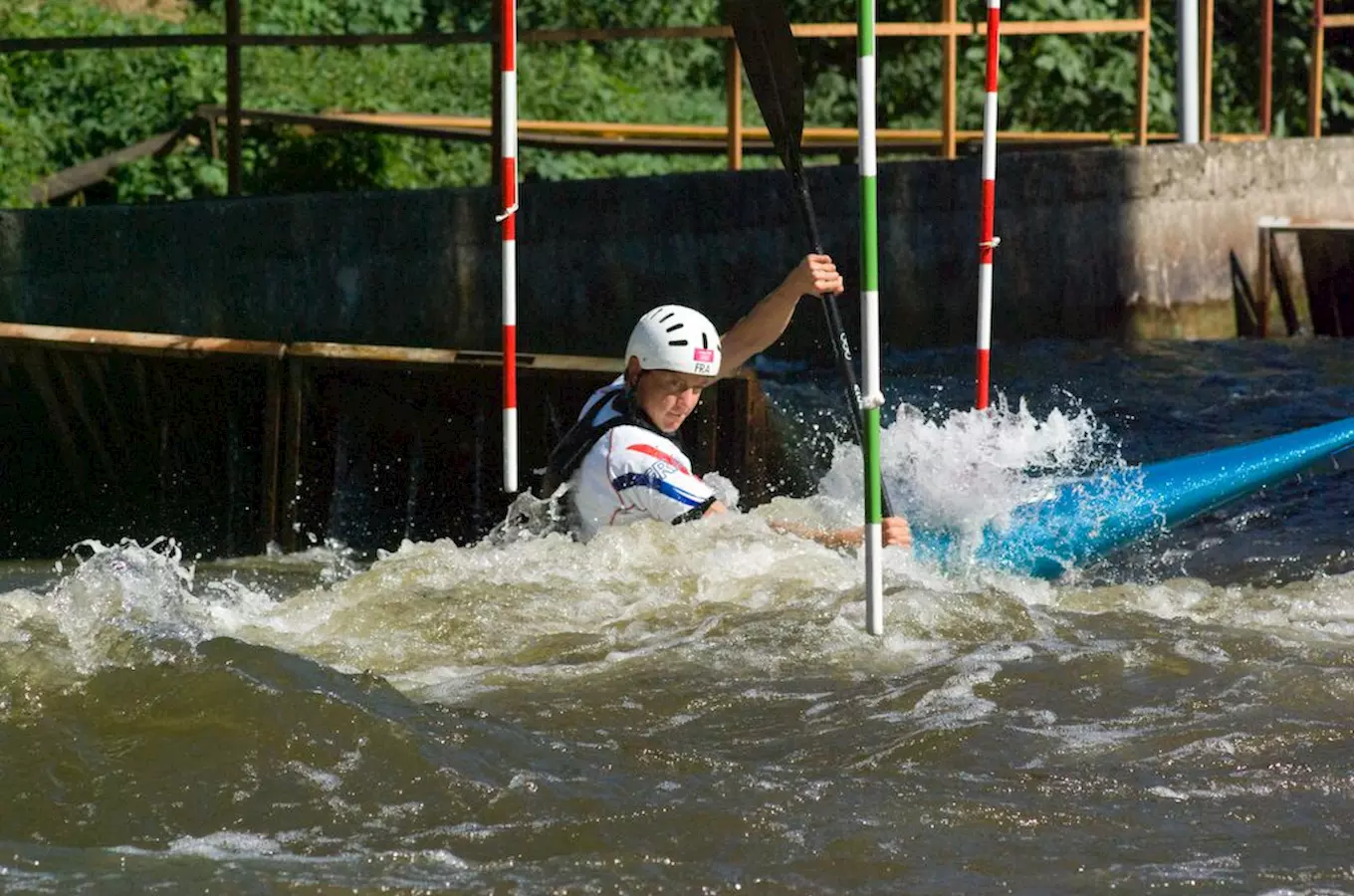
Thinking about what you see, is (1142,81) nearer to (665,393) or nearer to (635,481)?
(665,393)

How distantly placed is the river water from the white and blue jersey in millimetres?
97

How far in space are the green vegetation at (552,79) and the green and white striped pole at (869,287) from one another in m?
8.47

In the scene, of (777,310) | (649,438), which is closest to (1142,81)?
(777,310)

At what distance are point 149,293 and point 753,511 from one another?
4.09m

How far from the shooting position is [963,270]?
38.8 ft

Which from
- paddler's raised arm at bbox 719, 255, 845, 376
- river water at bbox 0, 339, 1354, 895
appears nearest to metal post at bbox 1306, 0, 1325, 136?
river water at bbox 0, 339, 1354, 895

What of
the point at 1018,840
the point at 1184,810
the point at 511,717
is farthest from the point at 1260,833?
the point at 511,717

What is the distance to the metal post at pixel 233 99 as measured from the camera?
10914 mm

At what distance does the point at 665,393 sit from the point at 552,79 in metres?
10.9

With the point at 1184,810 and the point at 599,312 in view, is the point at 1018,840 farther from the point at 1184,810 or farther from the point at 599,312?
the point at 599,312

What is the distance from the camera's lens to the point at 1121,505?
25.4 feet

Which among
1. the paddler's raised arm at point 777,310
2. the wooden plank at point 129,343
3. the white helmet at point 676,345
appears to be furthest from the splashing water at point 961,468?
the wooden plank at point 129,343

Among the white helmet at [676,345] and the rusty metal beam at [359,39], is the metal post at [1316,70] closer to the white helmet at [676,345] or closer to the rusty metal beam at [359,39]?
the rusty metal beam at [359,39]

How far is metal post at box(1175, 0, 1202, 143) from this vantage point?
41.8 feet
